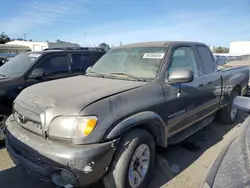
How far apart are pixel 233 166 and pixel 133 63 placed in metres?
2.28

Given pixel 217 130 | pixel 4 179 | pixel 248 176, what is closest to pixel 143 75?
pixel 248 176

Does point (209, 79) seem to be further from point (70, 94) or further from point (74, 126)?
point (74, 126)

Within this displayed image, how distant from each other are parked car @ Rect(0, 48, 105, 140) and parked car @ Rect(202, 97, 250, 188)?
374 cm

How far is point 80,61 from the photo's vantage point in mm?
5934

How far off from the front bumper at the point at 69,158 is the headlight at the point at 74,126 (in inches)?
4.2

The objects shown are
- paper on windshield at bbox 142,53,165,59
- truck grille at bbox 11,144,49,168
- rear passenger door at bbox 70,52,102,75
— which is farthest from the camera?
rear passenger door at bbox 70,52,102,75

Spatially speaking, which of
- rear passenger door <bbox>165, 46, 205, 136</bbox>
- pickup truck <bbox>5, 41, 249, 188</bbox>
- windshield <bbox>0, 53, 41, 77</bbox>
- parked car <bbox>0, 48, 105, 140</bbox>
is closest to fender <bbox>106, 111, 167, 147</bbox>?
pickup truck <bbox>5, 41, 249, 188</bbox>

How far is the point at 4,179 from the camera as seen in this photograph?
10.6 ft

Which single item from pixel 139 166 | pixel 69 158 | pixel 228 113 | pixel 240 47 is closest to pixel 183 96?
pixel 139 166

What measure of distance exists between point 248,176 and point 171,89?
188cm

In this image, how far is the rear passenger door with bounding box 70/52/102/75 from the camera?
18.7ft

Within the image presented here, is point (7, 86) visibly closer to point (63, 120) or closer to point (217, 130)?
point (63, 120)

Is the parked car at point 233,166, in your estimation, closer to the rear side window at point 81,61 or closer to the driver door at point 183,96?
the driver door at point 183,96

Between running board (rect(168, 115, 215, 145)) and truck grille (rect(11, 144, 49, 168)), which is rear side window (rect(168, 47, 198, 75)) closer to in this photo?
running board (rect(168, 115, 215, 145))
